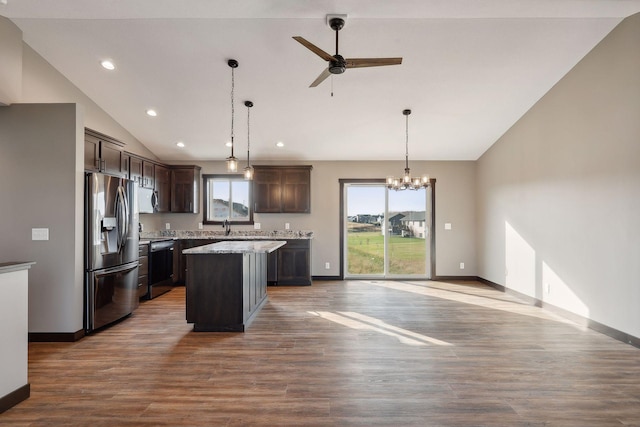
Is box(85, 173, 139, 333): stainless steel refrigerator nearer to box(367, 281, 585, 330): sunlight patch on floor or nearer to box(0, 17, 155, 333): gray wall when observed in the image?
box(0, 17, 155, 333): gray wall

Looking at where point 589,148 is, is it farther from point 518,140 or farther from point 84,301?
point 84,301

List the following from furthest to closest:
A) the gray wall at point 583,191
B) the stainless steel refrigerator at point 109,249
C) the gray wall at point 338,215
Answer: the gray wall at point 338,215, the stainless steel refrigerator at point 109,249, the gray wall at point 583,191

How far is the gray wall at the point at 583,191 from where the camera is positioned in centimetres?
331

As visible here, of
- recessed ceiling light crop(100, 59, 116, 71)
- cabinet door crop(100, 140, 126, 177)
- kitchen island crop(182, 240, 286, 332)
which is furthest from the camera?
cabinet door crop(100, 140, 126, 177)

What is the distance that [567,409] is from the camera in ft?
7.18

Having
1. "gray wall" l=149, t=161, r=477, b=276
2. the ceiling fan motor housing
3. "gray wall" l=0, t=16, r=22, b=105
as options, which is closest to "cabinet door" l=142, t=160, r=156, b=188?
"gray wall" l=149, t=161, r=477, b=276

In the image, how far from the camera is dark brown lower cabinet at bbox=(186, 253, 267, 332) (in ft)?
12.1

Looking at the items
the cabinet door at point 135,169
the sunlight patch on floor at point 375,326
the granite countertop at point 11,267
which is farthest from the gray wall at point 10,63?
the sunlight patch on floor at point 375,326

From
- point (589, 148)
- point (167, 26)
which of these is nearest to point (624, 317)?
point (589, 148)

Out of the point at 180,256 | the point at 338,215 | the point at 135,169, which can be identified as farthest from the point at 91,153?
the point at 338,215

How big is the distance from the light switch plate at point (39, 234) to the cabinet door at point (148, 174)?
2.34m

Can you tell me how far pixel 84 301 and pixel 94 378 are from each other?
4.13 feet

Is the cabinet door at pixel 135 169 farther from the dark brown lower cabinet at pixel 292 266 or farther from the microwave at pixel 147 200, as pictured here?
the dark brown lower cabinet at pixel 292 266

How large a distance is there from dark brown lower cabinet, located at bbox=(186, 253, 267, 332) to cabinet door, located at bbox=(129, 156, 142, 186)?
2.37 meters
